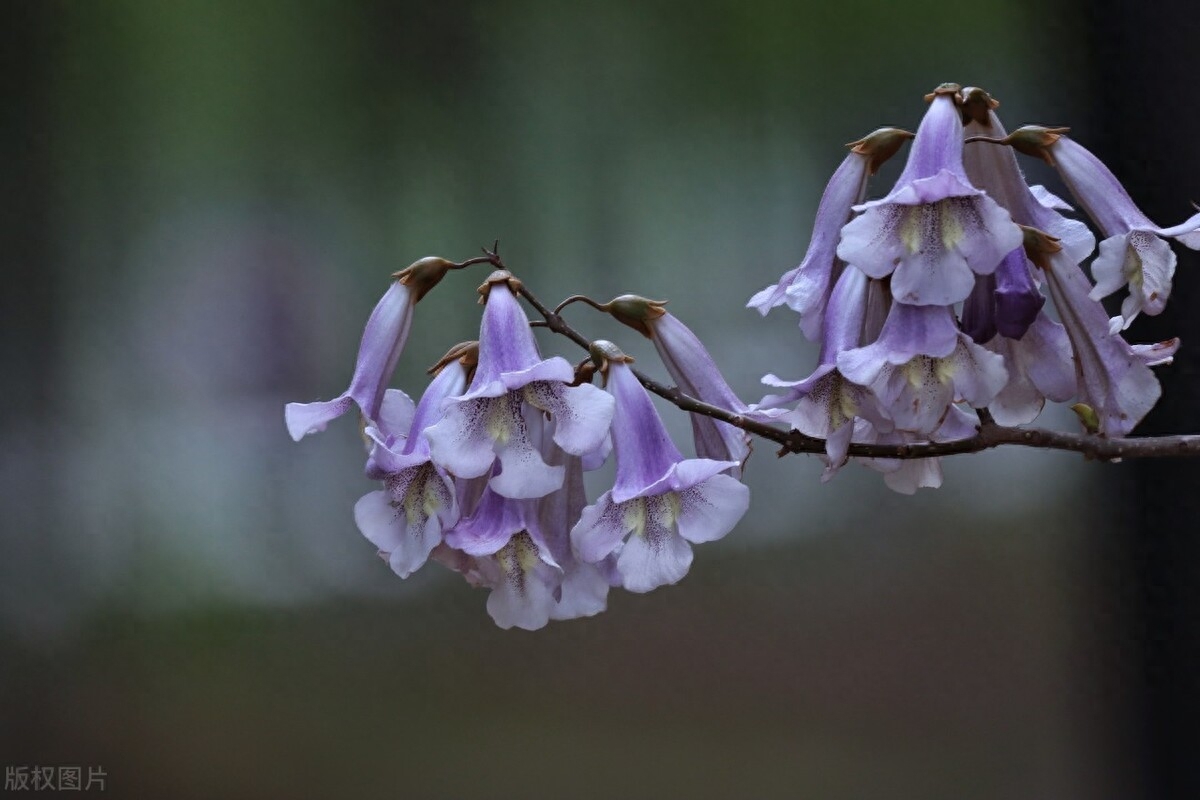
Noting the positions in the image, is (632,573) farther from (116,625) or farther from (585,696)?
(116,625)

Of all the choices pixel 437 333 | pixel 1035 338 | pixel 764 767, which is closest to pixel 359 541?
pixel 437 333

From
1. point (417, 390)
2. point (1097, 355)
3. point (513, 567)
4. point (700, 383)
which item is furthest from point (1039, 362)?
point (417, 390)

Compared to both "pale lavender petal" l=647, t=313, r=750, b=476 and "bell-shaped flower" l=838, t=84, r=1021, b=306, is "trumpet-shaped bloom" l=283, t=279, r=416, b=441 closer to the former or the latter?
"pale lavender petal" l=647, t=313, r=750, b=476

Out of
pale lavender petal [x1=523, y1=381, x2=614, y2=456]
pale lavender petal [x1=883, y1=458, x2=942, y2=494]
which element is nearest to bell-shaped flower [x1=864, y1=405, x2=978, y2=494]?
pale lavender petal [x1=883, y1=458, x2=942, y2=494]

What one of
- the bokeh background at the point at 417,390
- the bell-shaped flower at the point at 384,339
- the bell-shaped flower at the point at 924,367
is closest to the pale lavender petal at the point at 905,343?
the bell-shaped flower at the point at 924,367

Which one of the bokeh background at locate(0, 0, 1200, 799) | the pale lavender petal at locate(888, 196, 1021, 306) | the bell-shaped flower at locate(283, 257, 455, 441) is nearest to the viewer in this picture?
the pale lavender petal at locate(888, 196, 1021, 306)

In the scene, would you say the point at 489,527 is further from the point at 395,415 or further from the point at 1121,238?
the point at 1121,238

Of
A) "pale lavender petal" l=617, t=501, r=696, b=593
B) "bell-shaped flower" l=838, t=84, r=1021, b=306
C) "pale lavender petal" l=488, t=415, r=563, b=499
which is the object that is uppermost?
"bell-shaped flower" l=838, t=84, r=1021, b=306

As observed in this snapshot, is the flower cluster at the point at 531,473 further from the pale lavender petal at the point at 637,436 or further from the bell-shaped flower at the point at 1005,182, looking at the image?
the bell-shaped flower at the point at 1005,182
